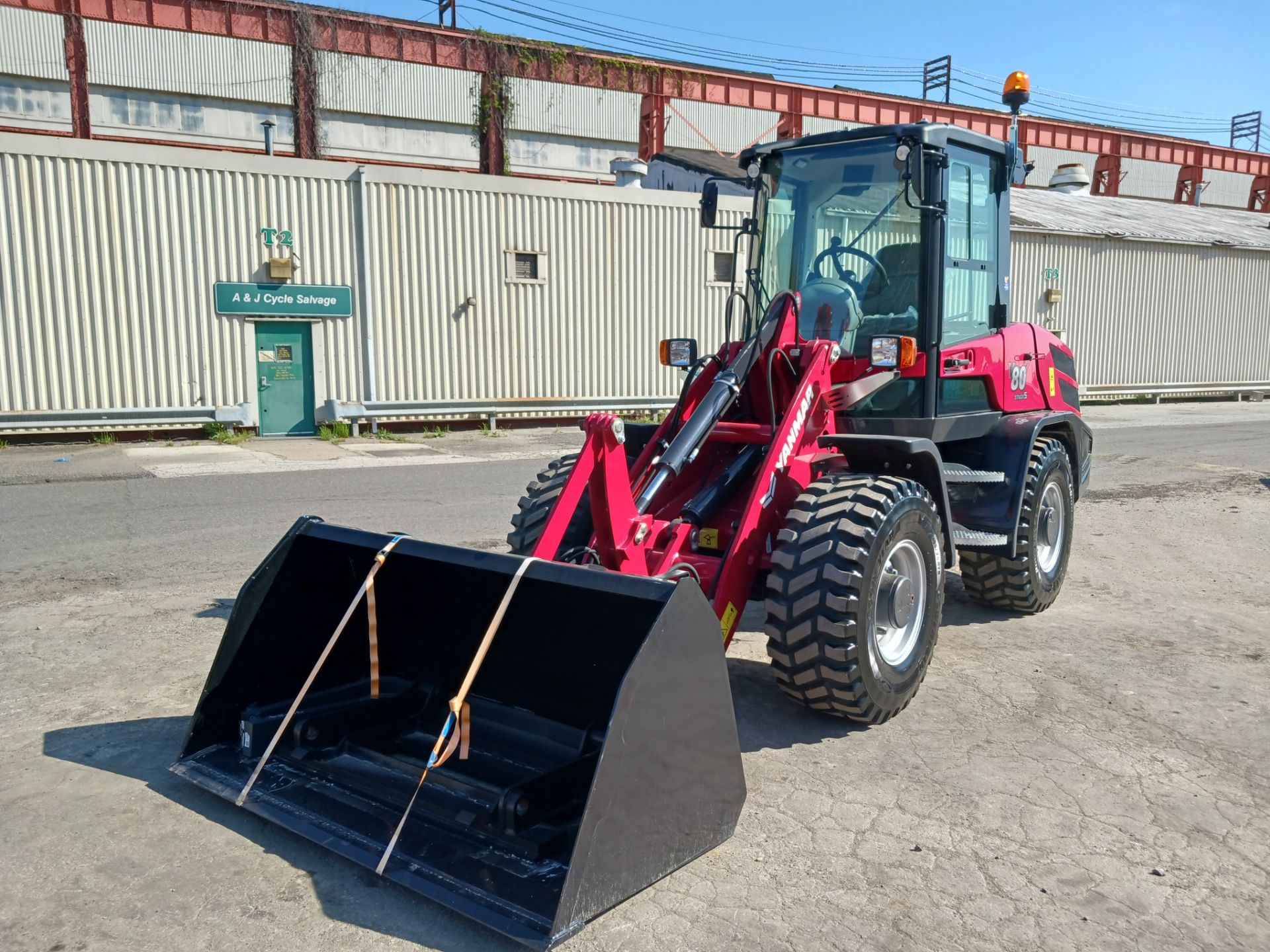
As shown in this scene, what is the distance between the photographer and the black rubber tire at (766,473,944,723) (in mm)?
4301

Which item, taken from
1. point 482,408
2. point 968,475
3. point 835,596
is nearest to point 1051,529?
point 968,475

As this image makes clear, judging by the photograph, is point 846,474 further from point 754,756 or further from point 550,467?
point 550,467

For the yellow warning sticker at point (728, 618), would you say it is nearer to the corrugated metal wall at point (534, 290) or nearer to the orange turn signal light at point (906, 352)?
the orange turn signal light at point (906, 352)

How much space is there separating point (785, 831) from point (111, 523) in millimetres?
7595

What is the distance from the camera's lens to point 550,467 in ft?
19.8

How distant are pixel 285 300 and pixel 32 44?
15099mm

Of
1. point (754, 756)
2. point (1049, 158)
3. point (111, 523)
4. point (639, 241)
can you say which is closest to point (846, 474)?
point (754, 756)

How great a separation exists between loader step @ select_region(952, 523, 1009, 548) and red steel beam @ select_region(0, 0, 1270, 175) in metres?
27.3

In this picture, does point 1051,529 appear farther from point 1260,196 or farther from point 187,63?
point 1260,196

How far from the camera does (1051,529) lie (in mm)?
6984

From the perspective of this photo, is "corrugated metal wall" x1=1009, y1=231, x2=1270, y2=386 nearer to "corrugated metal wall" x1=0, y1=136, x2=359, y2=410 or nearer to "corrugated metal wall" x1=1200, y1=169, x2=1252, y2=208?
"corrugated metal wall" x1=0, y1=136, x2=359, y2=410

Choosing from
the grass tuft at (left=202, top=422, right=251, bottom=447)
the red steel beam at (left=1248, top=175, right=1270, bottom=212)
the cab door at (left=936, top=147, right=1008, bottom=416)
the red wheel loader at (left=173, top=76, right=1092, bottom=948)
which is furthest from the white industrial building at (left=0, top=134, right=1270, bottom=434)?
the red steel beam at (left=1248, top=175, right=1270, bottom=212)

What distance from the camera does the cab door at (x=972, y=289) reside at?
591cm

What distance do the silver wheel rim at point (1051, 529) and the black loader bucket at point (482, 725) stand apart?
12.1ft
